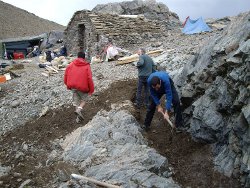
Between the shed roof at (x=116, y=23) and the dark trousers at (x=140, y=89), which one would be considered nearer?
the dark trousers at (x=140, y=89)

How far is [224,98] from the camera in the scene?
303 inches

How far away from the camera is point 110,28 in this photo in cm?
2355

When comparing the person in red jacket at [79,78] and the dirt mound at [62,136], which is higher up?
the person in red jacket at [79,78]

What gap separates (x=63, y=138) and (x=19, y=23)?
63.1 metres

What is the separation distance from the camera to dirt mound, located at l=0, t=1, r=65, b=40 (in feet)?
208

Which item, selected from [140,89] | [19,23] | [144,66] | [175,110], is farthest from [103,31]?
[19,23]

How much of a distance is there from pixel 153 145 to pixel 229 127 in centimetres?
210

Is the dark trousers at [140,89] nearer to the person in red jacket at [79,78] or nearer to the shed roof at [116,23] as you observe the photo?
the person in red jacket at [79,78]

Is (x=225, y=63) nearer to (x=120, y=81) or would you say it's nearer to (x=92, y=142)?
(x=92, y=142)

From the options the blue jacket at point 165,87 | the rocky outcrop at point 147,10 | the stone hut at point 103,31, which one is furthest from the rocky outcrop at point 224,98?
the rocky outcrop at point 147,10

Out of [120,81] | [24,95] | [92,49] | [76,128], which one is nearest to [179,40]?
[92,49]

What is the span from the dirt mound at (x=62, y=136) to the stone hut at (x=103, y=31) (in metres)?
11.5

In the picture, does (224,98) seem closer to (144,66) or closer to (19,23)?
(144,66)

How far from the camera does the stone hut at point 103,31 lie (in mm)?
23094
